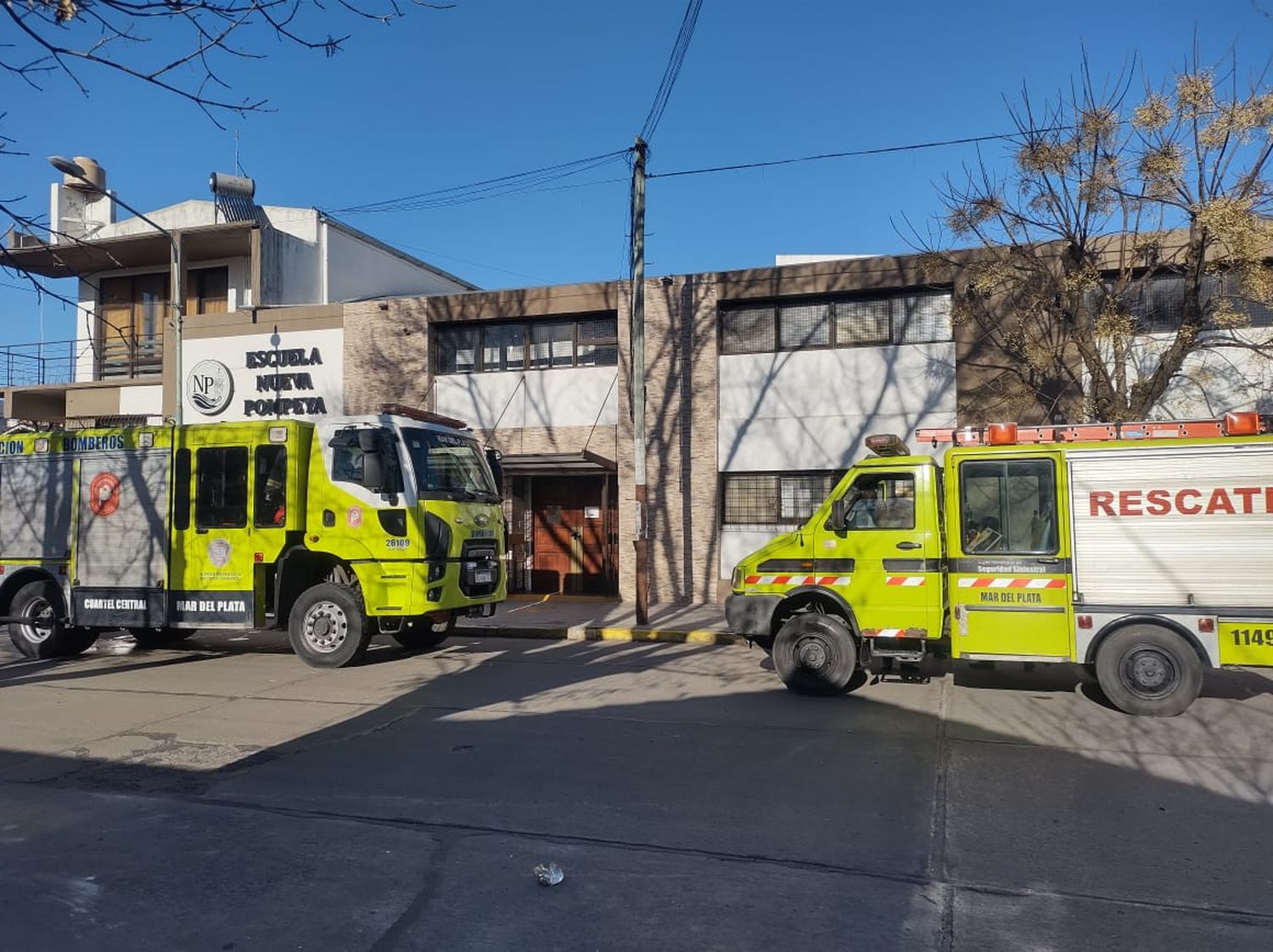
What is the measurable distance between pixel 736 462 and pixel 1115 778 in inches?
429

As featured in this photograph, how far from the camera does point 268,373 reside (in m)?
19.5

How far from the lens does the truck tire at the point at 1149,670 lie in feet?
25.8

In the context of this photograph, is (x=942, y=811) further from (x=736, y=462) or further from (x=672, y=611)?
(x=736, y=462)

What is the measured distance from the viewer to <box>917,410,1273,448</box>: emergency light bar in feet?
26.3

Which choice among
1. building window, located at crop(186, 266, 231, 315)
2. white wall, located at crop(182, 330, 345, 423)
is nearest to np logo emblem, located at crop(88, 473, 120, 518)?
white wall, located at crop(182, 330, 345, 423)

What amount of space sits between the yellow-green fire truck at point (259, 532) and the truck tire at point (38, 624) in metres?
0.02

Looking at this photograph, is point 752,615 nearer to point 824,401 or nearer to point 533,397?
point 824,401

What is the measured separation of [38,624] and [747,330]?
12.2m

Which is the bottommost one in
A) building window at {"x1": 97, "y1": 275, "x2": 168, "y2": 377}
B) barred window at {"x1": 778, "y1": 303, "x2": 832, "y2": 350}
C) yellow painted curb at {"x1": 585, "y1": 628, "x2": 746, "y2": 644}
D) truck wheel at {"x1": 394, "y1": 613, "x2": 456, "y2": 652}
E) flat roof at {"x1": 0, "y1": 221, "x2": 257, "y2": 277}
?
yellow painted curb at {"x1": 585, "y1": 628, "x2": 746, "y2": 644}

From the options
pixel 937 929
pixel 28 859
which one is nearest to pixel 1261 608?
pixel 937 929

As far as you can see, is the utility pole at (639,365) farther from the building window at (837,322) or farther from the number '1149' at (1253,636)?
the number '1149' at (1253,636)

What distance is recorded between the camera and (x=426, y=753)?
22.8 ft

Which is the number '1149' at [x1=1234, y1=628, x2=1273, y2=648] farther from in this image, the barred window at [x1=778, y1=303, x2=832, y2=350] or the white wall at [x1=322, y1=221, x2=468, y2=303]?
the white wall at [x1=322, y1=221, x2=468, y2=303]

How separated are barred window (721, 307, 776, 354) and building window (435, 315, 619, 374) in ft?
6.99
